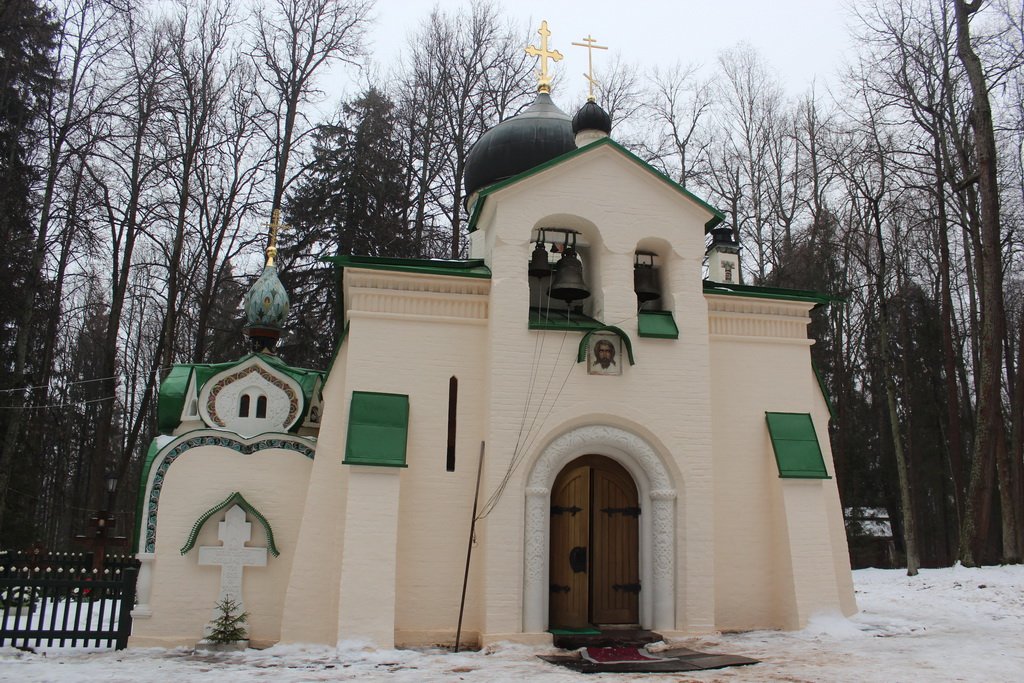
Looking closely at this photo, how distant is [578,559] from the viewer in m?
9.72

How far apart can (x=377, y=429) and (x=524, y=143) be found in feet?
19.1

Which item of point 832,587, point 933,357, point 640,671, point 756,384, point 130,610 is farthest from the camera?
point 933,357

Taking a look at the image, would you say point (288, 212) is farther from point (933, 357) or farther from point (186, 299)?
point (933, 357)

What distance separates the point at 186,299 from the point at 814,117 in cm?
1819

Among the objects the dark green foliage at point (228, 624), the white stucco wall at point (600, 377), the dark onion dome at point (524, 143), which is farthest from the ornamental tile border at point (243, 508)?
the dark onion dome at point (524, 143)

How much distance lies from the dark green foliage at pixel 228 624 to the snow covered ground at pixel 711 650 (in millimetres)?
334

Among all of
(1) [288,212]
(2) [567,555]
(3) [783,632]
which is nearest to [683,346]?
(2) [567,555]

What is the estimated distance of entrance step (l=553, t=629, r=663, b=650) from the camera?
885 centimetres

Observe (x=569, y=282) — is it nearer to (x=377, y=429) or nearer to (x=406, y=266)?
(x=406, y=266)

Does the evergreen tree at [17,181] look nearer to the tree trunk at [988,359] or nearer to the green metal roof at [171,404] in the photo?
the green metal roof at [171,404]

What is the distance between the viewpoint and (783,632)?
971 centimetres

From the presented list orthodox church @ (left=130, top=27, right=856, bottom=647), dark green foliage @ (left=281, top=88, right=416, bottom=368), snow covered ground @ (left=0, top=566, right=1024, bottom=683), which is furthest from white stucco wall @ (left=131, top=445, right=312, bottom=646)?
dark green foliage @ (left=281, top=88, right=416, bottom=368)

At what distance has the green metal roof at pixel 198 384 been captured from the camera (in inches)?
428

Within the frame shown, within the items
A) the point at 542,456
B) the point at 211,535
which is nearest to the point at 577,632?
the point at 542,456
